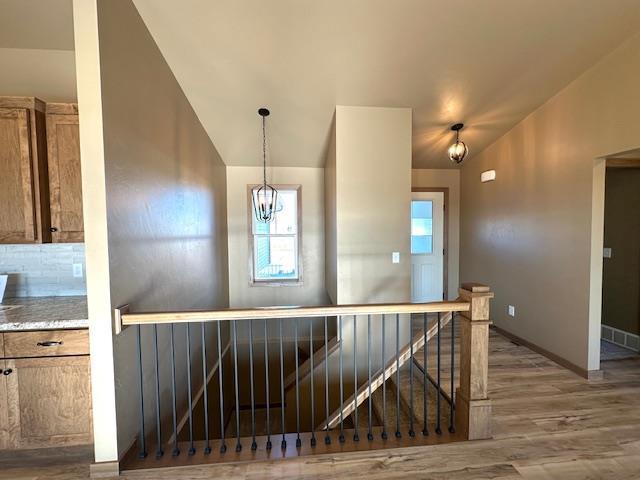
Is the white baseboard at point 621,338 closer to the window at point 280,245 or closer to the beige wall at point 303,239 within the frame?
the beige wall at point 303,239

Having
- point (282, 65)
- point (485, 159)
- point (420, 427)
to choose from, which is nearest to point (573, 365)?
point (420, 427)

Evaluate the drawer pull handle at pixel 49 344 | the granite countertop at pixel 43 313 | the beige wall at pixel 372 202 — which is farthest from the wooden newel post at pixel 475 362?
the drawer pull handle at pixel 49 344

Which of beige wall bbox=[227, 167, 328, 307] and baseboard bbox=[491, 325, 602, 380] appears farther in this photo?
beige wall bbox=[227, 167, 328, 307]

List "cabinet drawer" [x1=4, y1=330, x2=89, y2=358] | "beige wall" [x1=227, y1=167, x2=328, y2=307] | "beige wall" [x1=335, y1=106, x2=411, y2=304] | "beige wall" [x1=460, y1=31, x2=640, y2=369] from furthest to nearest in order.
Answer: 1. "beige wall" [x1=227, y1=167, x2=328, y2=307]
2. "beige wall" [x1=335, y1=106, x2=411, y2=304]
3. "beige wall" [x1=460, y1=31, x2=640, y2=369]
4. "cabinet drawer" [x1=4, y1=330, x2=89, y2=358]

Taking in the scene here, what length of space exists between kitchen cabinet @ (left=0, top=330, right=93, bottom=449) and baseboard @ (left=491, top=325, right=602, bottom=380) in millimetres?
3843

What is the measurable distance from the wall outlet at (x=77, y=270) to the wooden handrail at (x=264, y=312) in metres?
1.06

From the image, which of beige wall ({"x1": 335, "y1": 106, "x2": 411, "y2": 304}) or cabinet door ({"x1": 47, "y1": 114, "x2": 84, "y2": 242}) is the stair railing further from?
cabinet door ({"x1": 47, "y1": 114, "x2": 84, "y2": 242})

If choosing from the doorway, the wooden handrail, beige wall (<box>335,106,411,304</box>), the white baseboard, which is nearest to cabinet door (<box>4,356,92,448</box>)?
the wooden handrail

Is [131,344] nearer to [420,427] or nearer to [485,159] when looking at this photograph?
[420,427]

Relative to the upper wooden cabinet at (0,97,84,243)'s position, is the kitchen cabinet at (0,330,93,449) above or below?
below

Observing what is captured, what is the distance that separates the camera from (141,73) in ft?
6.10

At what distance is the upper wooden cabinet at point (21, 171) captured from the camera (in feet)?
6.13

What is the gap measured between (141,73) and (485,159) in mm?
4058

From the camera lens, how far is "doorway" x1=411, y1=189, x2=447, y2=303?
4652 millimetres
